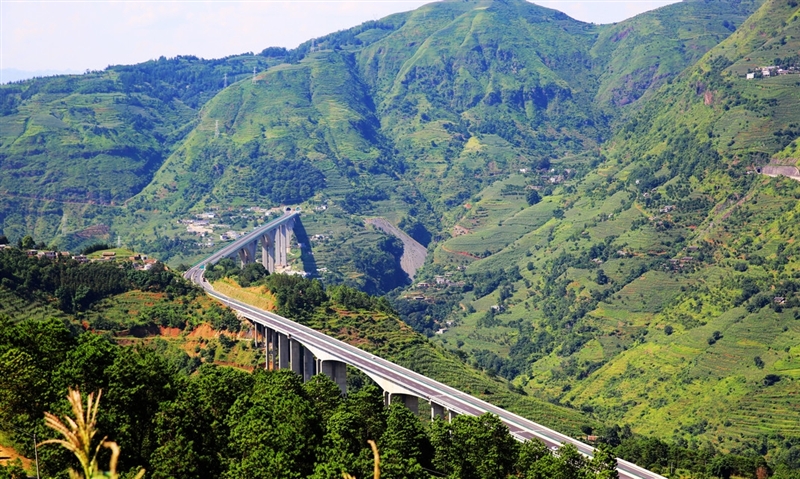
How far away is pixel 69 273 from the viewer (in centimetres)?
8231

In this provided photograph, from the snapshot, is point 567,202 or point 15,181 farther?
point 15,181

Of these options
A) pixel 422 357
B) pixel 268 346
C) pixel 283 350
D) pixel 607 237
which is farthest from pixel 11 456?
pixel 607 237

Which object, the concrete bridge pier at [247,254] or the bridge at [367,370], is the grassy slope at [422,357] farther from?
the concrete bridge pier at [247,254]

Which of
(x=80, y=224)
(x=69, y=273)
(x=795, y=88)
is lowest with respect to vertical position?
(x=80, y=224)

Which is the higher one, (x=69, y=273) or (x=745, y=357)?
(x=69, y=273)

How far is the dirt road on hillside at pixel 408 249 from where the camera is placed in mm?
173875

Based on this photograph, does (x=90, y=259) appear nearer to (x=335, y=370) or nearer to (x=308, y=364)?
(x=308, y=364)

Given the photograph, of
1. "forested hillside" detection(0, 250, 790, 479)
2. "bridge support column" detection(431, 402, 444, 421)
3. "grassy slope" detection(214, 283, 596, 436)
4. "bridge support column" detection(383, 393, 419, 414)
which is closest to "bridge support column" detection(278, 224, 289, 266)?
"grassy slope" detection(214, 283, 596, 436)

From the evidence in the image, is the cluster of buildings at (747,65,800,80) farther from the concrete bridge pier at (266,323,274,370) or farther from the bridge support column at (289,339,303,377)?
the bridge support column at (289,339,303,377)

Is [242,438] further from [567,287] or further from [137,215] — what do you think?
[137,215]

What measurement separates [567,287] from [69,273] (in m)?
65.8

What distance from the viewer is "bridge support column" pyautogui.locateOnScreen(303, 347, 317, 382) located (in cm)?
7444

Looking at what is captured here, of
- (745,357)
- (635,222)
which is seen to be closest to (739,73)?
(635,222)

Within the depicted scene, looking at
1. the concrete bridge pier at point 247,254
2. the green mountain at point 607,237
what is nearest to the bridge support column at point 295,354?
the green mountain at point 607,237
